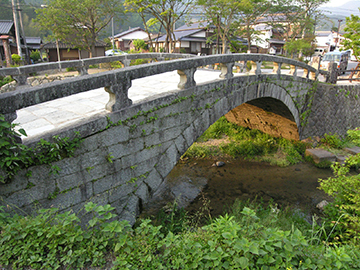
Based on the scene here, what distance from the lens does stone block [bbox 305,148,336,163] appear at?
11.0 metres

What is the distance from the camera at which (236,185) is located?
9195mm

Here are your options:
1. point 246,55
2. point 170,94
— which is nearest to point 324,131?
point 246,55

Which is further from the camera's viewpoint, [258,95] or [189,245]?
[258,95]

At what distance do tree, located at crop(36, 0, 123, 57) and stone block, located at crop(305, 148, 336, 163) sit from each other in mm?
19789

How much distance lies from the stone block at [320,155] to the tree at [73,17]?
64.9 ft

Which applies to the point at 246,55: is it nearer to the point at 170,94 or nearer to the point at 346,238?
the point at 170,94

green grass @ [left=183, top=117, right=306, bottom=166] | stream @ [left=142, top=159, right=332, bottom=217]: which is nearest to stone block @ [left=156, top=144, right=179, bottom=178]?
stream @ [left=142, top=159, right=332, bottom=217]

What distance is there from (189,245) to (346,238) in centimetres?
393

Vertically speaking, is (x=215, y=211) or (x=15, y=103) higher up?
(x=15, y=103)

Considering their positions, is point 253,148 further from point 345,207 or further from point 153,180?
point 153,180

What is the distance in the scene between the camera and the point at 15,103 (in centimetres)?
296

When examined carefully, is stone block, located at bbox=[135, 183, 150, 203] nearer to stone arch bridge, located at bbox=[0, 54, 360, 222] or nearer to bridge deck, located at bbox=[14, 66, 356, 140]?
stone arch bridge, located at bbox=[0, 54, 360, 222]

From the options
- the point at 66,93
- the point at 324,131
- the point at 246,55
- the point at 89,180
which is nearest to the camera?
the point at 66,93

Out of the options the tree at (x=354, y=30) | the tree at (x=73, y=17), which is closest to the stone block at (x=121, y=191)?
the tree at (x=354, y=30)
